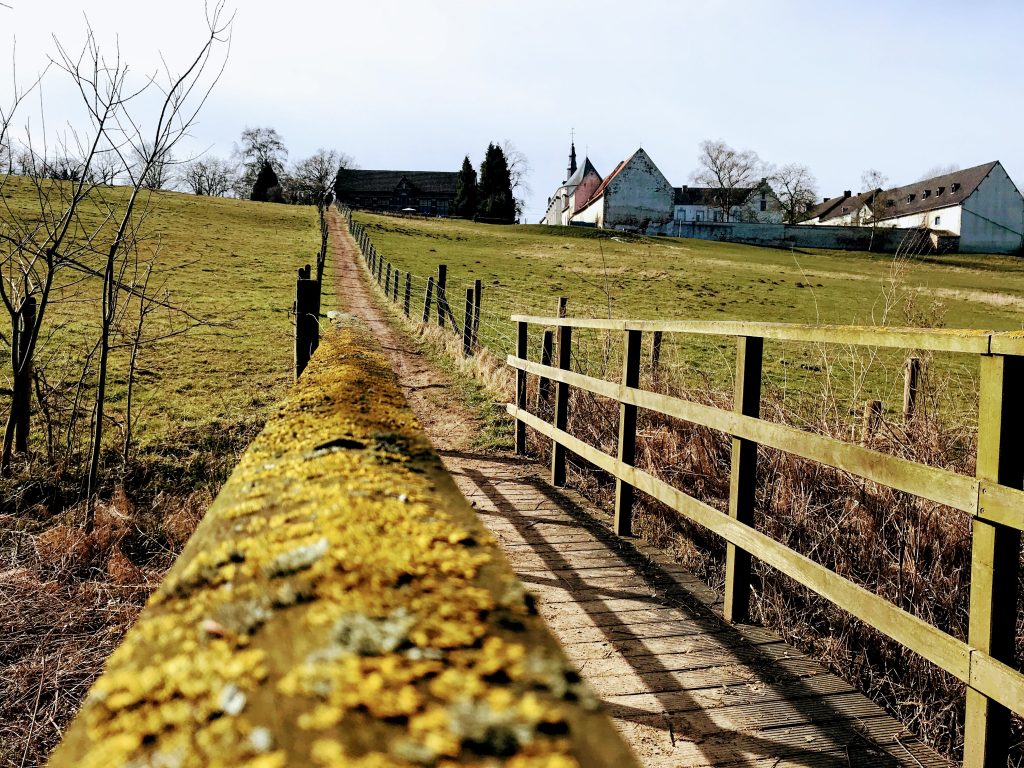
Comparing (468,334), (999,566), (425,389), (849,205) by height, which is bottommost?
(425,389)

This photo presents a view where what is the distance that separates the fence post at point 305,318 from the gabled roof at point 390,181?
90.9 meters

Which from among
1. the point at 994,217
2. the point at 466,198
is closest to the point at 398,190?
the point at 466,198

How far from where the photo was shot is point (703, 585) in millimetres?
4043

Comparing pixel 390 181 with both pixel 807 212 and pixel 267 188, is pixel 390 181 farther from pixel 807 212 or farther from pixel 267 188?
pixel 807 212

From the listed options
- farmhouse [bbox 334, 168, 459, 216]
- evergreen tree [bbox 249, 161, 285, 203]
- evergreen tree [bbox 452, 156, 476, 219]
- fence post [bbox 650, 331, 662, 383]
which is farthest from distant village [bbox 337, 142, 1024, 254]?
fence post [bbox 650, 331, 662, 383]

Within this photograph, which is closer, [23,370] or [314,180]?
[23,370]

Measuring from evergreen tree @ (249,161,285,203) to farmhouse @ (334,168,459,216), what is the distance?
1229 centimetres

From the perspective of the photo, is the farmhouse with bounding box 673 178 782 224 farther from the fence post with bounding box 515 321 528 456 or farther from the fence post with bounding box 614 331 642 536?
the fence post with bounding box 614 331 642 536

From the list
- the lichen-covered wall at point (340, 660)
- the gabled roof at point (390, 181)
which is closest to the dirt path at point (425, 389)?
the lichen-covered wall at point (340, 660)

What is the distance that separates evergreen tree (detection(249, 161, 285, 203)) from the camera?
254 ft

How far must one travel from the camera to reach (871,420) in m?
4.96

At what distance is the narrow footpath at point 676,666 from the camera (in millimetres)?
2537

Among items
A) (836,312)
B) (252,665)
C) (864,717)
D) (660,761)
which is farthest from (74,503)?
(836,312)

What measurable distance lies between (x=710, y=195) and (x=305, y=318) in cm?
8160
